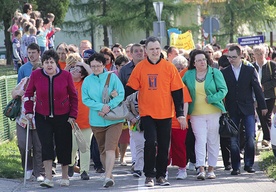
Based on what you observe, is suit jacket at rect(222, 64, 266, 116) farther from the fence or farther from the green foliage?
the green foliage

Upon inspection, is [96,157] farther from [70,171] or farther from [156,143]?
[156,143]

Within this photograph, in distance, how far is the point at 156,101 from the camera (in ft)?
36.7

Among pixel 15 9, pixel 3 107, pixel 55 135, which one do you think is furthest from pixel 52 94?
pixel 15 9

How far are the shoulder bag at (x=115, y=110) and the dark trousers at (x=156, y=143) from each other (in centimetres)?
32

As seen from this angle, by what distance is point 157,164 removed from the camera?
1141 cm

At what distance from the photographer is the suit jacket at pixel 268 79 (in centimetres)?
1510

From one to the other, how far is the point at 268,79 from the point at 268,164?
2633 mm

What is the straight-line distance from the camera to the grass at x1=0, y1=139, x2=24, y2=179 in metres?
12.2

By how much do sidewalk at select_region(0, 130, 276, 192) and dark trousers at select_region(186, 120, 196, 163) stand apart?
0.27 meters

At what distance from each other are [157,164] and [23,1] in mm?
22765

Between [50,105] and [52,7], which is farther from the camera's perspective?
[52,7]

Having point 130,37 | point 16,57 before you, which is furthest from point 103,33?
point 16,57

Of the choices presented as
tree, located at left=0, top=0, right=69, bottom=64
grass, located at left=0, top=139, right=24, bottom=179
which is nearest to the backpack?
grass, located at left=0, top=139, right=24, bottom=179

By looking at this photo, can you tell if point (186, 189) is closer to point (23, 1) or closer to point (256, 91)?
point (256, 91)
